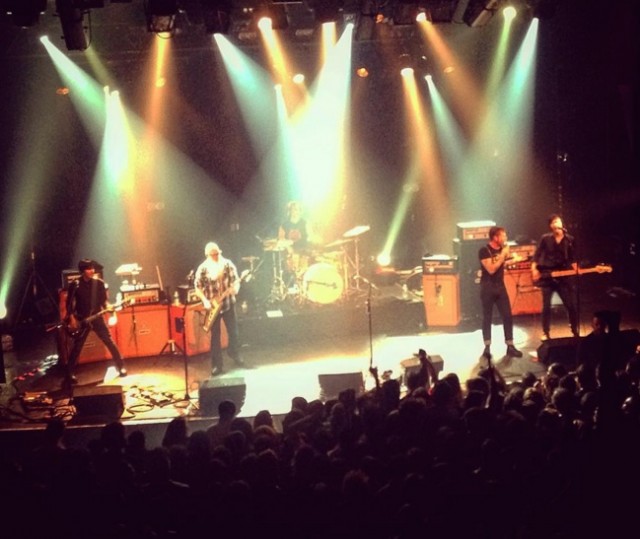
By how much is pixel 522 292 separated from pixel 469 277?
994mm

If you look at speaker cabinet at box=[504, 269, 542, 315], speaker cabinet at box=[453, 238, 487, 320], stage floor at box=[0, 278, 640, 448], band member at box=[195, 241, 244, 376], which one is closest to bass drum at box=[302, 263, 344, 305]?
stage floor at box=[0, 278, 640, 448]

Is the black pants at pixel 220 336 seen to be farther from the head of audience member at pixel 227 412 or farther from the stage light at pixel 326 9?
the stage light at pixel 326 9

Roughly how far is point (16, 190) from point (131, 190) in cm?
244

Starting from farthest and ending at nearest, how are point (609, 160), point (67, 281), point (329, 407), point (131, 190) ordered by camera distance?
point (131, 190)
point (609, 160)
point (67, 281)
point (329, 407)

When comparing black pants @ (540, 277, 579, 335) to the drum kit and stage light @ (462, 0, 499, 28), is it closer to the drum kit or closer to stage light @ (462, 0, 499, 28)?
the drum kit

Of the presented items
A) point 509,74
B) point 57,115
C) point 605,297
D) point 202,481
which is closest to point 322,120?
point 509,74

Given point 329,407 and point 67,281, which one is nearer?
point 329,407

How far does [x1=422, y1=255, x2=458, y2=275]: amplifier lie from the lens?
47.4 feet

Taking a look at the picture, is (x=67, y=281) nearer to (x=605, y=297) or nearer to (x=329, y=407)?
(x=329, y=407)

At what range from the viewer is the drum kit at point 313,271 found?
14.9 metres

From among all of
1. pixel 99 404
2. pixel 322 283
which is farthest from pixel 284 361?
pixel 99 404

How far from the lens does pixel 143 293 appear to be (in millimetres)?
13570

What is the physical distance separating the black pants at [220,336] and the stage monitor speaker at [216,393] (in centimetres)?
192

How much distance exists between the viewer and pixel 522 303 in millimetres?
14781
